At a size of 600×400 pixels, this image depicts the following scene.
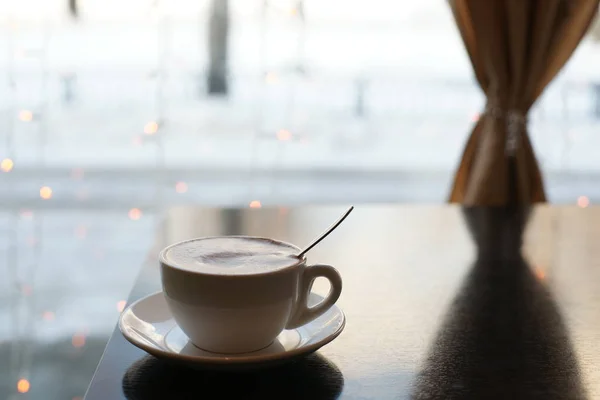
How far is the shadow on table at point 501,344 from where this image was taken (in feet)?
2.08

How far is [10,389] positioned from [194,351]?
4.81 ft

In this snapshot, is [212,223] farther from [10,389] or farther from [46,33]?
[46,33]

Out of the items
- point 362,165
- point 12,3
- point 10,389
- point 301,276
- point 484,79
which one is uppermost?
point 12,3

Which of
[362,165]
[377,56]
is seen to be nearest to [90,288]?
[362,165]

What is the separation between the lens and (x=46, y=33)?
2314 millimetres

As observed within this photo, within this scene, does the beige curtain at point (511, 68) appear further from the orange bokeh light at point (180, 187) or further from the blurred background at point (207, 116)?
the orange bokeh light at point (180, 187)

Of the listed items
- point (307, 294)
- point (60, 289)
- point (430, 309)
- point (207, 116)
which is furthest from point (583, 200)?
point (307, 294)

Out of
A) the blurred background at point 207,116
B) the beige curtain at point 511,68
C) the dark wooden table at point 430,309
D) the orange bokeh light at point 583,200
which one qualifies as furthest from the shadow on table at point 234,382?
the orange bokeh light at point 583,200

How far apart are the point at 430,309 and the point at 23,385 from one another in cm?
146

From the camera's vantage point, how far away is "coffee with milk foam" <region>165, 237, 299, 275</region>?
0.65 m

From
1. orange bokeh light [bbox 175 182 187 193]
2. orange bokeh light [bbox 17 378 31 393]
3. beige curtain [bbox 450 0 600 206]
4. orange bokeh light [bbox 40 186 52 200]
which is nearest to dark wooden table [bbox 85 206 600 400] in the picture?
beige curtain [bbox 450 0 600 206]

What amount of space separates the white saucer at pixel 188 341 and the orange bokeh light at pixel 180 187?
1808 mm

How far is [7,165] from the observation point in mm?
2428

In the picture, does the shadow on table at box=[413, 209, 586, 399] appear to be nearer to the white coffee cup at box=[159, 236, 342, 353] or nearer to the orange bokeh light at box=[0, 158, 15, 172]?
the white coffee cup at box=[159, 236, 342, 353]
